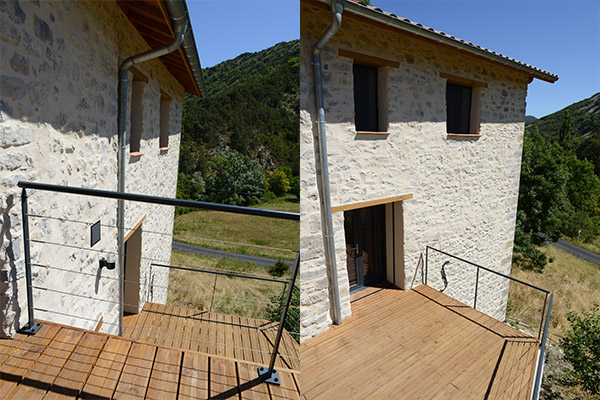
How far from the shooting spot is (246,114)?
47.9 ft

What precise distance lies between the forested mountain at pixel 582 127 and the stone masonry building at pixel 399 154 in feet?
59.7

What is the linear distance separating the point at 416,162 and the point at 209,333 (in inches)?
137

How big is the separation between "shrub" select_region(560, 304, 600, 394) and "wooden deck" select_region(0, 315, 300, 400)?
23.4 ft

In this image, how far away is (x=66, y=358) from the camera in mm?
1732

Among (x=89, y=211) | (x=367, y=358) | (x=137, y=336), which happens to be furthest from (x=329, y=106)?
(x=137, y=336)

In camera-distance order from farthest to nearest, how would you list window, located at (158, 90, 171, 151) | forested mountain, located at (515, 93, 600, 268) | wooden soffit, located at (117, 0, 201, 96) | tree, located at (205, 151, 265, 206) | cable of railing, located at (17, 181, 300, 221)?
forested mountain, located at (515, 93, 600, 268)
tree, located at (205, 151, 265, 206)
window, located at (158, 90, 171, 151)
wooden soffit, located at (117, 0, 201, 96)
cable of railing, located at (17, 181, 300, 221)

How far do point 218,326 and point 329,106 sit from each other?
3.04 metres

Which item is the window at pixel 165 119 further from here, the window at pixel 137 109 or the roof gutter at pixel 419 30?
the roof gutter at pixel 419 30

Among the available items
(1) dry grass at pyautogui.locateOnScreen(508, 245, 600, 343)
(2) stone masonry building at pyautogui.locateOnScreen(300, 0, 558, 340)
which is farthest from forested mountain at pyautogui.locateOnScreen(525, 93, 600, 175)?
(2) stone masonry building at pyautogui.locateOnScreen(300, 0, 558, 340)

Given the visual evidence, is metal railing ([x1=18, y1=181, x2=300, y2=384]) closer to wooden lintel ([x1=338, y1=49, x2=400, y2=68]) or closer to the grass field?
wooden lintel ([x1=338, y1=49, x2=400, y2=68])

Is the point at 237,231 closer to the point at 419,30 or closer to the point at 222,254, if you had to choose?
the point at 222,254

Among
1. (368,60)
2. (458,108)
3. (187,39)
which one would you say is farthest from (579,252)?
(187,39)

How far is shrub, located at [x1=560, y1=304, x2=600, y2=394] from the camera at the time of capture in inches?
242

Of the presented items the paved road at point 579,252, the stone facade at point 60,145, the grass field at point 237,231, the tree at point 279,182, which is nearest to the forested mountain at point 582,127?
the paved road at point 579,252
